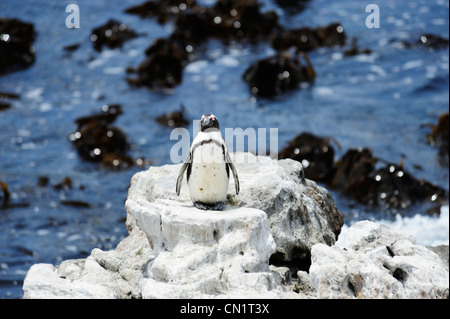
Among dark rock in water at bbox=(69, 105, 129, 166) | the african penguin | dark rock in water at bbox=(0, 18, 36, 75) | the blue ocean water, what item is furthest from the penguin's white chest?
dark rock in water at bbox=(0, 18, 36, 75)

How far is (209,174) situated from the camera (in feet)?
21.7

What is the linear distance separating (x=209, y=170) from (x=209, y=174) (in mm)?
40

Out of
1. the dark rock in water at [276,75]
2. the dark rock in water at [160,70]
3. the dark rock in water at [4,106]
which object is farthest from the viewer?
the dark rock in water at [160,70]

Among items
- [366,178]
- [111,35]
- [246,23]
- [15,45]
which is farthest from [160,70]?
[366,178]

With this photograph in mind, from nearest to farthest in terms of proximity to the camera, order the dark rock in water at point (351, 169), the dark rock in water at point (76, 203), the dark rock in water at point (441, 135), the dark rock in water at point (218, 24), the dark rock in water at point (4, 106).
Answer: the dark rock in water at point (351, 169), the dark rock in water at point (76, 203), the dark rock in water at point (441, 135), the dark rock in water at point (4, 106), the dark rock in water at point (218, 24)

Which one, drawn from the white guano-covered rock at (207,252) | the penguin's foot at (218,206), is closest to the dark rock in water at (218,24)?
the penguin's foot at (218,206)

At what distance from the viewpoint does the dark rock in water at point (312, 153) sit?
1305 cm

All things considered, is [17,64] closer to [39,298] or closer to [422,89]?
[422,89]

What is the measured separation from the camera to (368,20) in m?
19.4

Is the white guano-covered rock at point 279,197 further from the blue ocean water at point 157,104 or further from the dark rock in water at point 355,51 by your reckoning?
the dark rock in water at point 355,51

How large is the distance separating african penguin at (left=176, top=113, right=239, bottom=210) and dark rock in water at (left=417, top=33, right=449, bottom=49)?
12.8 m

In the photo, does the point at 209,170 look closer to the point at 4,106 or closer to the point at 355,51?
the point at 4,106

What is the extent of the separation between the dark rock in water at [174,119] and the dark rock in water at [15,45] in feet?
17.0

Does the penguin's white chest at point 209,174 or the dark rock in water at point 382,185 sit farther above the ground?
the penguin's white chest at point 209,174
